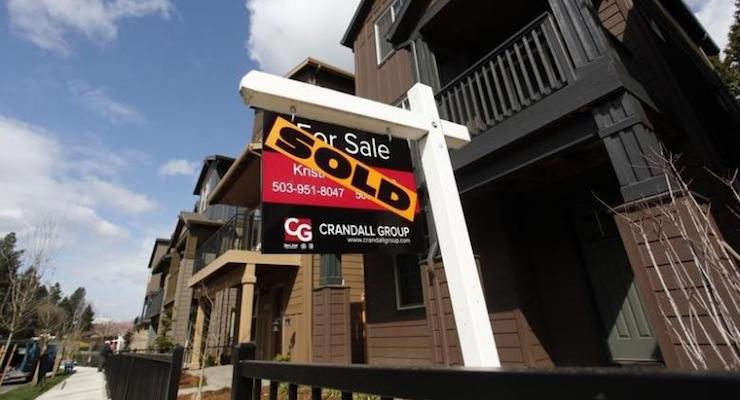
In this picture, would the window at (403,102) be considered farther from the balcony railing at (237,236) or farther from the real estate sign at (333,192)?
the real estate sign at (333,192)

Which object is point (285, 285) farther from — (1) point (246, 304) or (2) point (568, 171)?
(2) point (568, 171)

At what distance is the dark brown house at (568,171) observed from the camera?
10.4 ft

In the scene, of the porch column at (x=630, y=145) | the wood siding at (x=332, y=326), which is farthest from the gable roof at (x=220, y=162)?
the porch column at (x=630, y=145)

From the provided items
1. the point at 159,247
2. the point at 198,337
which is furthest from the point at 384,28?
the point at 159,247

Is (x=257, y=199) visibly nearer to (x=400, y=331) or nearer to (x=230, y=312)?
(x=230, y=312)

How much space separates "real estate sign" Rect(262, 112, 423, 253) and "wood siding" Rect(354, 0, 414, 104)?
19.8 ft

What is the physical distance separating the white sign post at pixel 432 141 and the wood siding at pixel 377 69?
590 cm

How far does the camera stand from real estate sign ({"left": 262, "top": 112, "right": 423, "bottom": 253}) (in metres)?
2.26

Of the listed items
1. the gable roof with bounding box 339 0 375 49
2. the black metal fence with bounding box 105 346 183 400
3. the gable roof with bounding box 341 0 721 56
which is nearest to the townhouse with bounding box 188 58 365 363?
the gable roof with bounding box 339 0 375 49

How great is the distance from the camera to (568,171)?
17.1ft

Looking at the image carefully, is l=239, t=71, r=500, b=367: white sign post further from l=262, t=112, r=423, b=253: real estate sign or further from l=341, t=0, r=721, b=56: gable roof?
l=341, t=0, r=721, b=56: gable roof

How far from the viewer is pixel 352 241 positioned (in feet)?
7.85

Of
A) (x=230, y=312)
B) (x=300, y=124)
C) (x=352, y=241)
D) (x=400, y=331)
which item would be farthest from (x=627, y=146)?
(x=230, y=312)

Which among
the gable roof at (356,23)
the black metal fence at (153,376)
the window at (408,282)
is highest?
the gable roof at (356,23)
